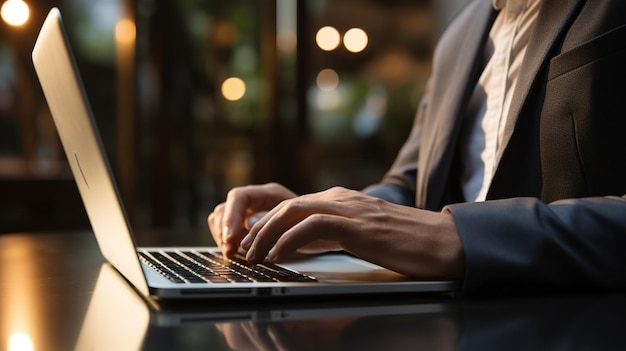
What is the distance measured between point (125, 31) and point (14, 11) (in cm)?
70

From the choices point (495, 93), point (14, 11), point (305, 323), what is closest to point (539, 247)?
point (305, 323)

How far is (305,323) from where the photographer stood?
1.89ft

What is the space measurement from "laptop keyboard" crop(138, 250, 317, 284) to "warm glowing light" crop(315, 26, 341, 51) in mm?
4125

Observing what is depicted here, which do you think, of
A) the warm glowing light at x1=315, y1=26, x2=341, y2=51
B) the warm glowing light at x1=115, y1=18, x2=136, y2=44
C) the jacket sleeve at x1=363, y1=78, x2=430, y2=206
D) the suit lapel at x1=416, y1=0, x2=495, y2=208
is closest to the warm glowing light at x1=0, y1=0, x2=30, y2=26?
the warm glowing light at x1=115, y1=18, x2=136, y2=44

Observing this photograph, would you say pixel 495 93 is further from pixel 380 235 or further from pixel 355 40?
pixel 355 40

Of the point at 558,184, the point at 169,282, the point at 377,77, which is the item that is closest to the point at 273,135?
the point at 377,77

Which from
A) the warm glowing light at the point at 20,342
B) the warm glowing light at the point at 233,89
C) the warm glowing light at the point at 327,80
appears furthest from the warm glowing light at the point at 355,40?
the warm glowing light at the point at 20,342

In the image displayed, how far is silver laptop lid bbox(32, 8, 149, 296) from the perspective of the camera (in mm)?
650

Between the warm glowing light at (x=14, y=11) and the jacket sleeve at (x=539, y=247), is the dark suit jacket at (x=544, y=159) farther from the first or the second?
the warm glowing light at (x=14, y=11)

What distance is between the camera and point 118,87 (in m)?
4.67

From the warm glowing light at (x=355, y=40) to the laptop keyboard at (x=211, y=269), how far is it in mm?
4236

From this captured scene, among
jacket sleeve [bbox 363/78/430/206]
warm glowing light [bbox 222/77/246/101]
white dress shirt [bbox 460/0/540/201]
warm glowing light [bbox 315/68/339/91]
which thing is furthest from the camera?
warm glowing light [bbox 315/68/339/91]

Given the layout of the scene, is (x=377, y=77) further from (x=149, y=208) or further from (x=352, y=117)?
(x=149, y=208)

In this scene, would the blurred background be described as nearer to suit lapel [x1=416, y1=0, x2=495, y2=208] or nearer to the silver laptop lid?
suit lapel [x1=416, y1=0, x2=495, y2=208]
